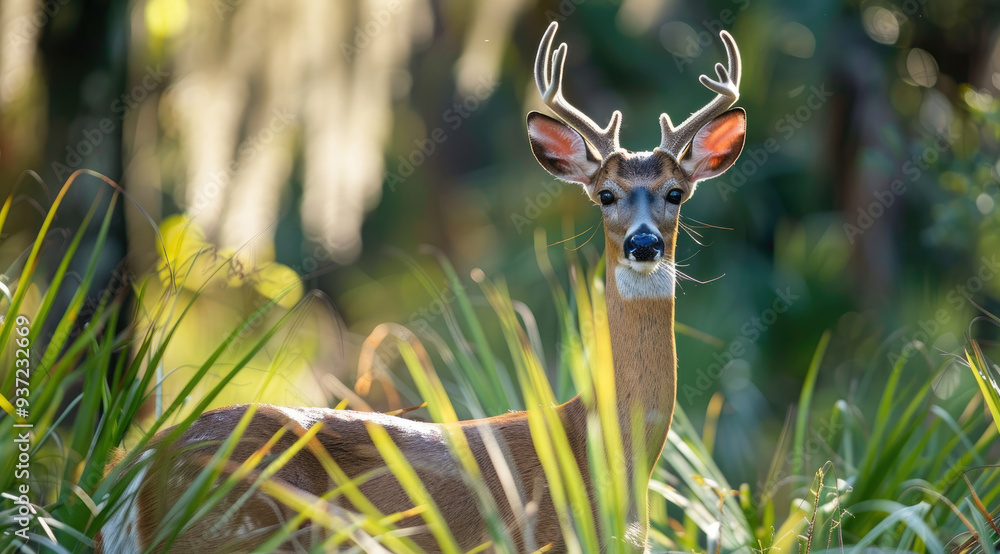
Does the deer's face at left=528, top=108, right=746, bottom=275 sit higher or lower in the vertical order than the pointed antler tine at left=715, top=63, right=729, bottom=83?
lower

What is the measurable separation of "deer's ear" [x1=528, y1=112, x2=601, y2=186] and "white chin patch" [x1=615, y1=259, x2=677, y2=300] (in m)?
0.54

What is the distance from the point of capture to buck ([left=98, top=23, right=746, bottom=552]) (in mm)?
2775

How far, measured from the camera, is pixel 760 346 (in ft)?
28.2

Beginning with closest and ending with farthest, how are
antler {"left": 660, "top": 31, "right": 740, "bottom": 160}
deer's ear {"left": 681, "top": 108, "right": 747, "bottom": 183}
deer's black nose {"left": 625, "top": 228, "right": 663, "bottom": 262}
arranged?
1. deer's black nose {"left": 625, "top": 228, "right": 663, "bottom": 262}
2. antler {"left": 660, "top": 31, "right": 740, "bottom": 160}
3. deer's ear {"left": 681, "top": 108, "right": 747, "bottom": 183}

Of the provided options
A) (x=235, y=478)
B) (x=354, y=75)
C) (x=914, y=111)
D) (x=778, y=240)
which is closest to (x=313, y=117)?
(x=354, y=75)

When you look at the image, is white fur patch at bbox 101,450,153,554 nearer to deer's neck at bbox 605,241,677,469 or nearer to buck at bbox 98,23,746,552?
buck at bbox 98,23,746,552

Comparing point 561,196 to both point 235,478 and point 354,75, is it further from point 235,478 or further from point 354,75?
point 235,478

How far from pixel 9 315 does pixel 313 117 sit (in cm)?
372

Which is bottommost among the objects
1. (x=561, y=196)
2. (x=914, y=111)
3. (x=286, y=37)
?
(x=561, y=196)

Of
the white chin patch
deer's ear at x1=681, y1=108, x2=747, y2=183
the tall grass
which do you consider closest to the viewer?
the tall grass

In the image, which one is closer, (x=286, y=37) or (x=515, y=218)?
(x=286, y=37)

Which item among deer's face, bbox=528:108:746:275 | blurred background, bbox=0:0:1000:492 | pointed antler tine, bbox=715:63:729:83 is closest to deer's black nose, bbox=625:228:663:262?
deer's face, bbox=528:108:746:275

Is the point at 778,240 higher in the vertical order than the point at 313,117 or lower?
lower

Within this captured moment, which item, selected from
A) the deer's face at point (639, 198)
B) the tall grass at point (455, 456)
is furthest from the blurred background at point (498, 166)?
the deer's face at point (639, 198)
